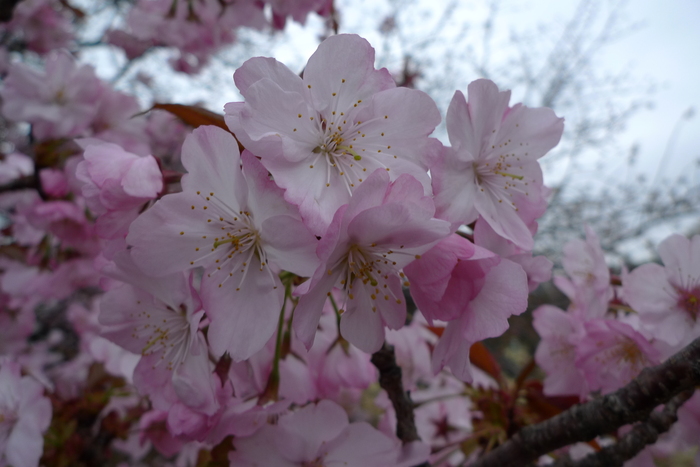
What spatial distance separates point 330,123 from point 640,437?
35.3 inches

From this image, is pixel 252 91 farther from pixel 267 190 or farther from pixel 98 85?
pixel 98 85

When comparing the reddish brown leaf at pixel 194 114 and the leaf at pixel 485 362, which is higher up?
the reddish brown leaf at pixel 194 114

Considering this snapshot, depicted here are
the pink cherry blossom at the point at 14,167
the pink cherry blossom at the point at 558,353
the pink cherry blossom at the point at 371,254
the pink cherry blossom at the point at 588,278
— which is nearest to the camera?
the pink cherry blossom at the point at 371,254

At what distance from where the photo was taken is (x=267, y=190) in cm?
61

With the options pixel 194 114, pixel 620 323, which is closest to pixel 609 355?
pixel 620 323

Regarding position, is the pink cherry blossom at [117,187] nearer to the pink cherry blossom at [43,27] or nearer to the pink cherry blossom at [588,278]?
the pink cherry blossom at [588,278]

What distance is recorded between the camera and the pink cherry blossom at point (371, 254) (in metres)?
0.53

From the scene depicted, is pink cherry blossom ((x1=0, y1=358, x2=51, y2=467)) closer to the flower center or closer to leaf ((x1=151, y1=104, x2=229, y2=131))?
leaf ((x1=151, y1=104, x2=229, y2=131))

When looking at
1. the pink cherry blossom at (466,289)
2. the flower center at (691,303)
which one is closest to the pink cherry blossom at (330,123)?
the pink cherry blossom at (466,289)

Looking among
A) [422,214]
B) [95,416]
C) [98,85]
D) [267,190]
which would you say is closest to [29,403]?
[95,416]

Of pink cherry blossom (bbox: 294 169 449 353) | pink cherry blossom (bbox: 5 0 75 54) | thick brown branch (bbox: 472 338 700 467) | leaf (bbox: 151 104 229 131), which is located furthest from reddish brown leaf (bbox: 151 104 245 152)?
pink cherry blossom (bbox: 5 0 75 54)

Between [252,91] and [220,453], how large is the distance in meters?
0.67

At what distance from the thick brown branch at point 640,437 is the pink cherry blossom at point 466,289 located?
19.0 inches

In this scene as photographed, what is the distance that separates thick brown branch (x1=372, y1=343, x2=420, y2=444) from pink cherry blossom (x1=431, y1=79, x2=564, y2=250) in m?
0.33
